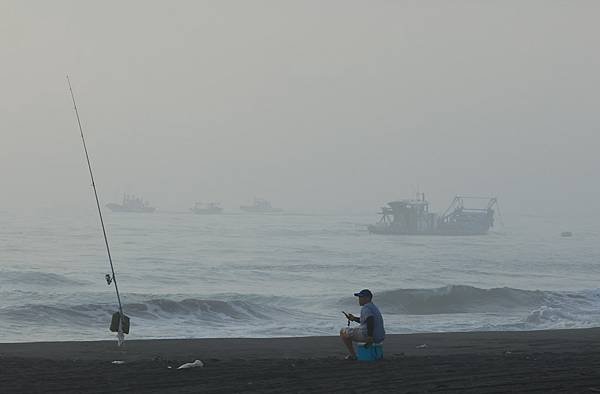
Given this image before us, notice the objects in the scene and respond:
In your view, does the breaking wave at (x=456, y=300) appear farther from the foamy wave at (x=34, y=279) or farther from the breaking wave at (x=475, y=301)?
the foamy wave at (x=34, y=279)

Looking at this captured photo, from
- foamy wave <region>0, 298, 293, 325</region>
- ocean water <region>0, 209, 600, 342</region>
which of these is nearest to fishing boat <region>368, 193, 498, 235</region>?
ocean water <region>0, 209, 600, 342</region>

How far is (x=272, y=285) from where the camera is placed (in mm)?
36969

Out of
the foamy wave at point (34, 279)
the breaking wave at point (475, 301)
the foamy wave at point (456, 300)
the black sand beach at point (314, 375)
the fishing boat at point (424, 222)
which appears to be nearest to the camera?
the black sand beach at point (314, 375)

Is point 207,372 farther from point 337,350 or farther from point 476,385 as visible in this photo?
point 337,350

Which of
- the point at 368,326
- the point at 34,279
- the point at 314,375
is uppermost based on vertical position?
the point at 368,326

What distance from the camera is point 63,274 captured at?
37.9m

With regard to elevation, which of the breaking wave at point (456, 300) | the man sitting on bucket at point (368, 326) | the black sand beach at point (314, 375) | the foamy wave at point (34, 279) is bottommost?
the breaking wave at point (456, 300)

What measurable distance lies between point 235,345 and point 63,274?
23.0 metres

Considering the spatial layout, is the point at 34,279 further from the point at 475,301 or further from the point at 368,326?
the point at 368,326

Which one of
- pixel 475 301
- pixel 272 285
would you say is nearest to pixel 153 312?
pixel 475 301

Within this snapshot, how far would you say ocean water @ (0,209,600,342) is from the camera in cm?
2256

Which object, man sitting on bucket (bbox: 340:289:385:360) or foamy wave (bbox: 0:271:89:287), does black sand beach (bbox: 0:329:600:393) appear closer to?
man sitting on bucket (bbox: 340:289:385:360)

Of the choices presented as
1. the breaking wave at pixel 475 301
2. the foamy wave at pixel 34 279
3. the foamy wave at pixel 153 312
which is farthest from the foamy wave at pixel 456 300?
the foamy wave at pixel 34 279

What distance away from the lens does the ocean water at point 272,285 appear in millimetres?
22562
